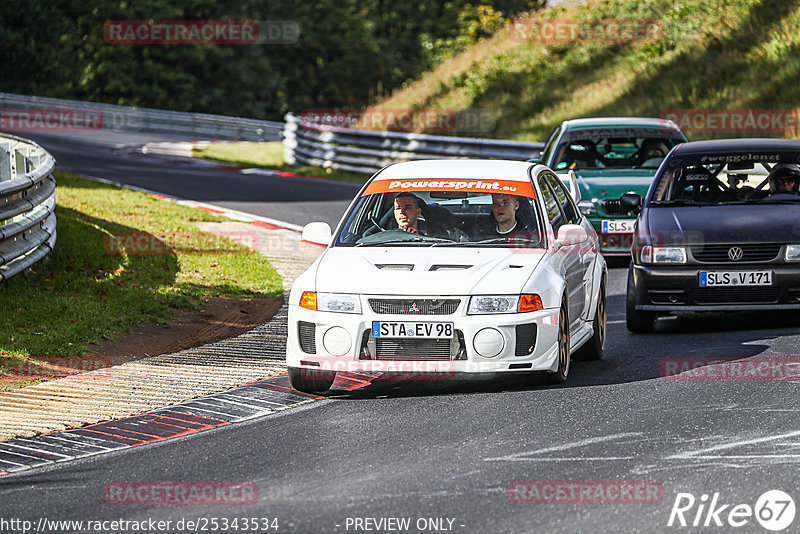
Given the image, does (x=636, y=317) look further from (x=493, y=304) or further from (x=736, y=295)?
(x=493, y=304)

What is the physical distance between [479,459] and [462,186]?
3060 mm

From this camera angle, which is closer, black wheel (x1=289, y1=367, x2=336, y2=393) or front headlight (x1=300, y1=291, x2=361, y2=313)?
front headlight (x1=300, y1=291, x2=361, y2=313)

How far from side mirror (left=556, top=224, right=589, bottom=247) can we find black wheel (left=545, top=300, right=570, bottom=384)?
521 mm

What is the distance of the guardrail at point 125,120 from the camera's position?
4319 centimetres

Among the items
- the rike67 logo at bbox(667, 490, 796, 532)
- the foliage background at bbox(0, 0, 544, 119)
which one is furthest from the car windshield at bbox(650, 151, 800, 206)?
the foliage background at bbox(0, 0, 544, 119)

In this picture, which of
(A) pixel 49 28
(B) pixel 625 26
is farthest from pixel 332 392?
(A) pixel 49 28

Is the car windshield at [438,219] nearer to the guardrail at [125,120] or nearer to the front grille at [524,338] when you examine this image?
the front grille at [524,338]

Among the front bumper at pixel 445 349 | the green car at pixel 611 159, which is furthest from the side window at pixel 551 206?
the green car at pixel 611 159

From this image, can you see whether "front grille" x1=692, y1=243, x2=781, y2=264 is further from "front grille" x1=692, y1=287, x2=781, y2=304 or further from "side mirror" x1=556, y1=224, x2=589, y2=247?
"side mirror" x1=556, y1=224, x2=589, y2=247

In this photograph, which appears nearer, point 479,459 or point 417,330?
point 479,459

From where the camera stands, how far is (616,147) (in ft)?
53.9

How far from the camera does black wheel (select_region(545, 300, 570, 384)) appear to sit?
8.51 meters

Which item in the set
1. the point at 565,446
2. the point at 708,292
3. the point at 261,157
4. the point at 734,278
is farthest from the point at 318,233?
the point at 261,157

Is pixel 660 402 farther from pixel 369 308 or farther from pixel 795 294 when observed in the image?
pixel 795 294
